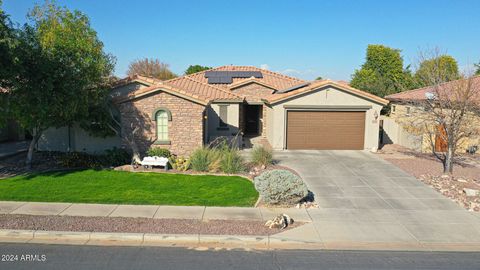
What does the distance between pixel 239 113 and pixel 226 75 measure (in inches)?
306

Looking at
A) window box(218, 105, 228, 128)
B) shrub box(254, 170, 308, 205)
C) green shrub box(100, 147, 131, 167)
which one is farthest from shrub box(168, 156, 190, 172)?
window box(218, 105, 228, 128)

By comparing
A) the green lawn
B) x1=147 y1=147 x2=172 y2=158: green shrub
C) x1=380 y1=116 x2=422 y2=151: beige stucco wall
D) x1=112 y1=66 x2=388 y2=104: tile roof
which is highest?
x1=112 y1=66 x2=388 y2=104: tile roof

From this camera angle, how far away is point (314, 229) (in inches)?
381

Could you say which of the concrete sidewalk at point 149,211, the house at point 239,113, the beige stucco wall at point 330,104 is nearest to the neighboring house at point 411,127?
the beige stucco wall at point 330,104

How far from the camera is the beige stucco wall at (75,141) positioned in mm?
18078

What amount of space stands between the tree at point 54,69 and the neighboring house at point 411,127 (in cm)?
1439

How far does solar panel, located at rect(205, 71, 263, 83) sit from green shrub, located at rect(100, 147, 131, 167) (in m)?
14.0

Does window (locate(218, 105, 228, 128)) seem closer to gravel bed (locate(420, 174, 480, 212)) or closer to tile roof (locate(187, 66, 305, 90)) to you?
tile roof (locate(187, 66, 305, 90))

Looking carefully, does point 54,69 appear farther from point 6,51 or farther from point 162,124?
point 162,124

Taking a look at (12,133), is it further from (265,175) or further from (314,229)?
(314,229)

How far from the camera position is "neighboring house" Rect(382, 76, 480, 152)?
19.5 m

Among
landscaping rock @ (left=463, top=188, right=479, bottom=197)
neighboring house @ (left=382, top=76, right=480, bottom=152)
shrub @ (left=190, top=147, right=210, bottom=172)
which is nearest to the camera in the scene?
landscaping rock @ (left=463, top=188, right=479, bottom=197)

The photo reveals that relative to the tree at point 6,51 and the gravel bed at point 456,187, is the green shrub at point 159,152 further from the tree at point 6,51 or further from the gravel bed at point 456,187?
the gravel bed at point 456,187

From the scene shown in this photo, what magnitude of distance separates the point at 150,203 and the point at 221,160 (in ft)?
14.2
